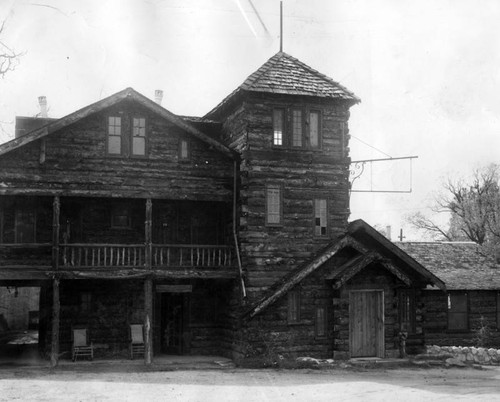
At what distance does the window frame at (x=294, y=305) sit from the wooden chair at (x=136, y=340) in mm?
5717

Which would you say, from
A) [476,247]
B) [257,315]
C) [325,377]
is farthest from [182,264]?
[476,247]

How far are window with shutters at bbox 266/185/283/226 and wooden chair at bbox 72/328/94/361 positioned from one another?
7890 mm

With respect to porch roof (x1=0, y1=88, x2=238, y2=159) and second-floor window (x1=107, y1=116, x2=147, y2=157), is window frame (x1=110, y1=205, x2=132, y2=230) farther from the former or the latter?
porch roof (x1=0, y1=88, x2=238, y2=159)

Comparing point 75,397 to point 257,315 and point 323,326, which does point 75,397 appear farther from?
point 323,326

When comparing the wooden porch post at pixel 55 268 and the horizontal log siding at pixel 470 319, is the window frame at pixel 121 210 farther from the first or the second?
the horizontal log siding at pixel 470 319

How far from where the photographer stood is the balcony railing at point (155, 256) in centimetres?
2578

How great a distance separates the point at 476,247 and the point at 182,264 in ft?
49.5

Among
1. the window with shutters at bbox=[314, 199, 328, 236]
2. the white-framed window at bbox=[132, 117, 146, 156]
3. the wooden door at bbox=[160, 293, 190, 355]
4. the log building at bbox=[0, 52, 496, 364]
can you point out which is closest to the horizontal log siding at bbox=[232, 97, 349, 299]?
the log building at bbox=[0, 52, 496, 364]

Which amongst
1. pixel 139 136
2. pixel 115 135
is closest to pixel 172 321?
pixel 139 136

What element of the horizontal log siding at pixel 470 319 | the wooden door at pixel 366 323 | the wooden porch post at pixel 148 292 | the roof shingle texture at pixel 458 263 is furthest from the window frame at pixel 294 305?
the roof shingle texture at pixel 458 263

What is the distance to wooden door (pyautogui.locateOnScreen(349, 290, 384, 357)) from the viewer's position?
26750 millimetres

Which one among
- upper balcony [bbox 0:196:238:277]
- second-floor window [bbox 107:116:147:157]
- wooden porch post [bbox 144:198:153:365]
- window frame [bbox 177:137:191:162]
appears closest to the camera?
wooden porch post [bbox 144:198:153:365]

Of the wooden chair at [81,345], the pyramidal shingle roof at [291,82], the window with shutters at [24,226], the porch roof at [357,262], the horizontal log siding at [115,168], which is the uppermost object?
the pyramidal shingle roof at [291,82]

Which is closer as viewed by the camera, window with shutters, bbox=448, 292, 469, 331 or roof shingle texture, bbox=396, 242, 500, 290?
roof shingle texture, bbox=396, 242, 500, 290
